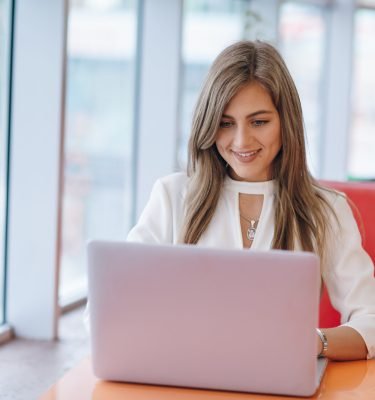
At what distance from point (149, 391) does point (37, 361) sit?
2.31 metres

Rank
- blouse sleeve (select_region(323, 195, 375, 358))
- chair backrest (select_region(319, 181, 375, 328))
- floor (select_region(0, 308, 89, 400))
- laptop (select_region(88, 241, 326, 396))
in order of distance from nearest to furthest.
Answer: laptop (select_region(88, 241, 326, 396))
blouse sleeve (select_region(323, 195, 375, 358))
chair backrest (select_region(319, 181, 375, 328))
floor (select_region(0, 308, 89, 400))

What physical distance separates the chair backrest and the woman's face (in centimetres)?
31

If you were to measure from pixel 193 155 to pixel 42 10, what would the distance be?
2157 mm

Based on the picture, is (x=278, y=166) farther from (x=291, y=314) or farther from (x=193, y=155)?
(x=291, y=314)

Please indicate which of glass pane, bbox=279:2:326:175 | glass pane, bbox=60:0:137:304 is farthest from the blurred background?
glass pane, bbox=279:2:326:175

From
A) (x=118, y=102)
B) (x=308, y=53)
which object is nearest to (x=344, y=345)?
(x=118, y=102)

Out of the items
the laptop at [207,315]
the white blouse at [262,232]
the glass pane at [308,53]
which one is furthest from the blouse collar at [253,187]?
the glass pane at [308,53]

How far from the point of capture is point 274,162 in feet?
6.56

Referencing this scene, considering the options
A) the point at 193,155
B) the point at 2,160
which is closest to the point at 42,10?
the point at 2,160

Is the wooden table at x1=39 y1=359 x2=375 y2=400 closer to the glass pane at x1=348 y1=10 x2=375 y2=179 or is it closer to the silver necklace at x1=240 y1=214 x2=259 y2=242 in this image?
the silver necklace at x1=240 y1=214 x2=259 y2=242

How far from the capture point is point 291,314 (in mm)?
1255

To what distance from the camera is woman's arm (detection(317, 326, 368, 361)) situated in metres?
1.56

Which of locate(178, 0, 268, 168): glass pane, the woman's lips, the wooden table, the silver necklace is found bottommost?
the wooden table

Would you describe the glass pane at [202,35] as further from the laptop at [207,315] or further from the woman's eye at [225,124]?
the laptop at [207,315]
